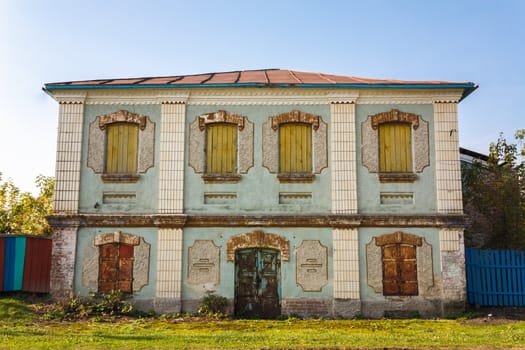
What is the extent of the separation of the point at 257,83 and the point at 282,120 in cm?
122

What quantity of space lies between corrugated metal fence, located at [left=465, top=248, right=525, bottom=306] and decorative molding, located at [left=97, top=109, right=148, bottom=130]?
9.81m

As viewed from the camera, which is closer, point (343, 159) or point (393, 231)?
point (393, 231)

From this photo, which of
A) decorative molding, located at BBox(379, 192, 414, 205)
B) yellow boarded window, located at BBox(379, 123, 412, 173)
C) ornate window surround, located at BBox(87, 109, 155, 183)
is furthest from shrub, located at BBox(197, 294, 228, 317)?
yellow boarded window, located at BBox(379, 123, 412, 173)

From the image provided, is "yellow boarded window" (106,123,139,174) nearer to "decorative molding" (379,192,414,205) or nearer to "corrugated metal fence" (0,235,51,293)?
"corrugated metal fence" (0,235,51,293)

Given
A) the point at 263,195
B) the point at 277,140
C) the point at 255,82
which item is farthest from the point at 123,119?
the point at 263,195

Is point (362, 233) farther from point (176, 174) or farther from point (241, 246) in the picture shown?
point (176, 174)

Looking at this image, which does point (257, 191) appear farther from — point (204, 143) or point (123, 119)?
point (123, 119)

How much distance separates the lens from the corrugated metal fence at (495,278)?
50.2ft

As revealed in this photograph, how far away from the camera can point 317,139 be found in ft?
50.2

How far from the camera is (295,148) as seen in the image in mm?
15344

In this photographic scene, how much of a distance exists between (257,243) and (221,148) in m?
2.80

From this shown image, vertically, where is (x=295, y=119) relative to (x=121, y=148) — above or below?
above

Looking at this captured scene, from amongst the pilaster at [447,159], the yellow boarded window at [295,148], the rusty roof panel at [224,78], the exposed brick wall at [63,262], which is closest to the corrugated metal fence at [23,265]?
the exposed brick wall at [63,262]

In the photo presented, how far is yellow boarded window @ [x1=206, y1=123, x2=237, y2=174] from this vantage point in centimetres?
1529
